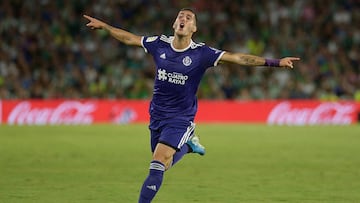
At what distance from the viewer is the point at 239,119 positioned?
1163 inches

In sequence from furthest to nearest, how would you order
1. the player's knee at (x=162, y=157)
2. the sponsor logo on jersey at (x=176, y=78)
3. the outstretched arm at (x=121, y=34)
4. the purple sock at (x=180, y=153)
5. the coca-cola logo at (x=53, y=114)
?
the coca-cola logo at (x=53, y=114) → the outstretched arm at (x=121, y=34) → the purple sock at (x=180, y=153) → the sponsor logo on jersey at (x=176, y=78) → the player's knee at (x=162, y=157)

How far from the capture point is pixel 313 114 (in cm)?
2916

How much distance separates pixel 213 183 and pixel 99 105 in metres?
16.1

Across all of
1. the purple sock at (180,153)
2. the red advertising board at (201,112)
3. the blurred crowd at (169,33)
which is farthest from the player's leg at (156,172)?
the blurred crowd at (169,33)

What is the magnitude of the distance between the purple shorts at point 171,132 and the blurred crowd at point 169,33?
18772 millimetres

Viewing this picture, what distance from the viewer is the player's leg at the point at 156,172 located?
8891 millimetres

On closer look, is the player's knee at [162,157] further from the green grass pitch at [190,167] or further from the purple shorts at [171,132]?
the green grass pitch at [190,167]

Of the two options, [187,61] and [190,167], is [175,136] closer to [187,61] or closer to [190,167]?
[187,61]

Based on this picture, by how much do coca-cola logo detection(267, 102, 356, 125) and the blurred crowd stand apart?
A: 29.1 inches

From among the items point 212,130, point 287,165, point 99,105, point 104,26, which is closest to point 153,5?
point 99,105

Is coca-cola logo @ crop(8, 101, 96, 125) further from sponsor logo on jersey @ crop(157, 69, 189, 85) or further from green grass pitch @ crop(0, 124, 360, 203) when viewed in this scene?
sponsor logo on jersey @ crop(157, 69, 189, 85)

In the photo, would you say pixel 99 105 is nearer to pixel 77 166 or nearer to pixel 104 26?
pixel 77 166

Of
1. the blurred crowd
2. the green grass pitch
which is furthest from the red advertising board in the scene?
the green grass pitch

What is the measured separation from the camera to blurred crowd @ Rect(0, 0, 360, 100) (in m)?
29.0
